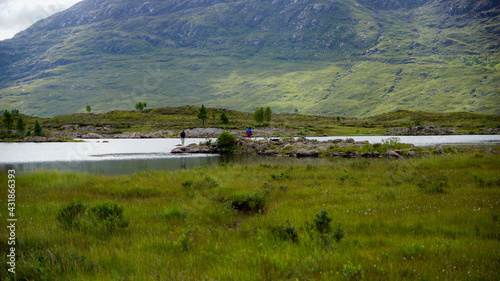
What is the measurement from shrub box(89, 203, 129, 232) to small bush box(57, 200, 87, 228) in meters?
0.40

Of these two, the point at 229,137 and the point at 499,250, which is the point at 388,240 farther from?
the point at 229,137

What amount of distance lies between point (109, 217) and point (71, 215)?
154cm

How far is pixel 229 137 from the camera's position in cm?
4972

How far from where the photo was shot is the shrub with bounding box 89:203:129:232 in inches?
284

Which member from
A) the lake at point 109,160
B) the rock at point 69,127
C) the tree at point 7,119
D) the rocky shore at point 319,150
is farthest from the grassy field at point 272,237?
the rock at point 69,127

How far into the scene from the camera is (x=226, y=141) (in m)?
49.6

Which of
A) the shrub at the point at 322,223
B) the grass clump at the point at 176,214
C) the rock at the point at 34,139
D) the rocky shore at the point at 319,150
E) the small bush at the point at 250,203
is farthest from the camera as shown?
the rock at the point at 34,139

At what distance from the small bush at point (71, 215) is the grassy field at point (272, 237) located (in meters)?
0.03

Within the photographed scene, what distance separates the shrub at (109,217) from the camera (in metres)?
7.22

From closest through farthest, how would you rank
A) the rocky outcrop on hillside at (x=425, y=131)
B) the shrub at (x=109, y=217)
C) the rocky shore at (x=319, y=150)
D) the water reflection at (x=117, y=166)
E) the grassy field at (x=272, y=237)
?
the grassy field at (x=272, y=237)
the shrub at (x=109, y=217)
the water reflection at (x=117, y=166)
the rocky shore at (x=319, y=150)
the rocky outcrop on hillside at (x=425, y=131)

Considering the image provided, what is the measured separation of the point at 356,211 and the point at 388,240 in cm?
270

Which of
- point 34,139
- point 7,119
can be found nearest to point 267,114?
point 34,139

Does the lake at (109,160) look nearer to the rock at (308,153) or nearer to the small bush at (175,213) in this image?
the rock at (308,153)

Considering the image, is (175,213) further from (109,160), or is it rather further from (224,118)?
(224,118)
